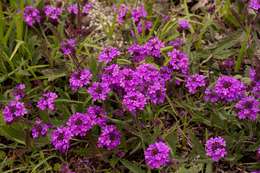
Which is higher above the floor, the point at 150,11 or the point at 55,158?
the point at 150,11

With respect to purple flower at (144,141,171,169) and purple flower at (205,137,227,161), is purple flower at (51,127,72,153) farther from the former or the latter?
purple flower at (205,137,227,161)

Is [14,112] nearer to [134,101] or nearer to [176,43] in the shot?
[134,101]

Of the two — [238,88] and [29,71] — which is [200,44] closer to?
[238,88]

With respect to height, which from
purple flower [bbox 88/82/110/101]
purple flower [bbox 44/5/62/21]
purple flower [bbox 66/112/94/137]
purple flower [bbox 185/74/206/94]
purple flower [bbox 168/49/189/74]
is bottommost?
purple flower [bbox 66/112/94/137]

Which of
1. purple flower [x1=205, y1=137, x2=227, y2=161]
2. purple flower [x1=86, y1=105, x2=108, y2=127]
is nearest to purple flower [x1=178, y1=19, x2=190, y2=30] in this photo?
purple flower [x1=86, y1=105, x2=108, y2=127]

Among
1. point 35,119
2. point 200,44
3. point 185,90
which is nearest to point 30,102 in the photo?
point 35,119
